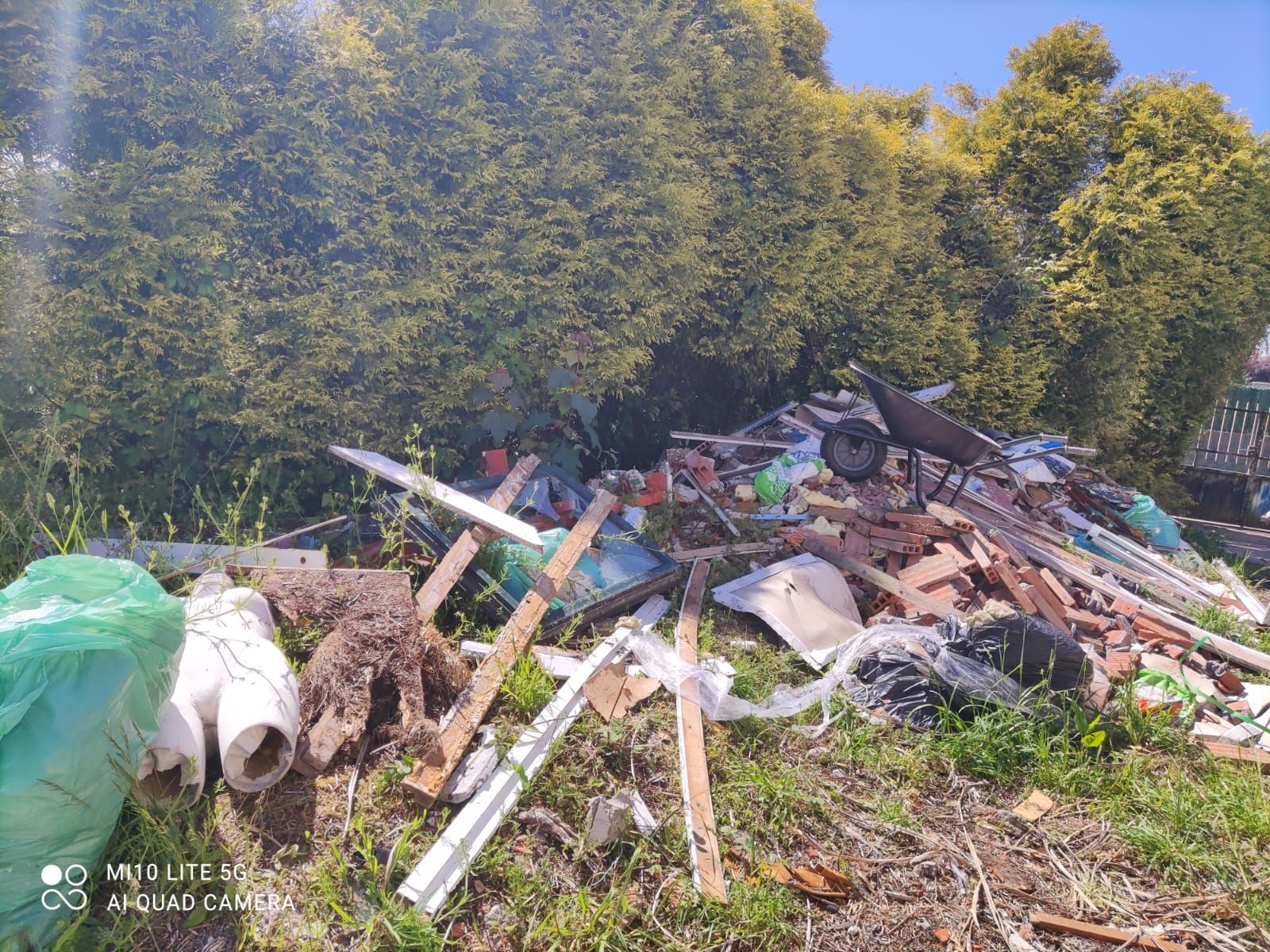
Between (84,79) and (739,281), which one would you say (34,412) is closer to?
(84,79)

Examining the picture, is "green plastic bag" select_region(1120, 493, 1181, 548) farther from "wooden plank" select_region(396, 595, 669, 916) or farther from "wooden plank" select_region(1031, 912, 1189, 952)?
"wooden plank" select_region(396, 595, 669, 916)

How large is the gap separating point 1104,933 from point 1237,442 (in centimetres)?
1234

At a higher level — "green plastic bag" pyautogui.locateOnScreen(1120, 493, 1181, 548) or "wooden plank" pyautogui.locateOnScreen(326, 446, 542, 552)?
"green plastic bag" pyautogui.locateOnScreen(1120, 493, 1181, 548)

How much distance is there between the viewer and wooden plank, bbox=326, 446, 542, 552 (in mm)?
3262

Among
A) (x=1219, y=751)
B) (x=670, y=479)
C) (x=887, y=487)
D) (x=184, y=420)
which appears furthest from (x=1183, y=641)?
(x=184, y=420)

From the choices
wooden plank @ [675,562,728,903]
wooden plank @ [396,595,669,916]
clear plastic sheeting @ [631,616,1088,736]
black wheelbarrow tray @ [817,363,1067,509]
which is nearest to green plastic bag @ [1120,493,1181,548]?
black wheelbarrow tray @ [817,363,1067,509]

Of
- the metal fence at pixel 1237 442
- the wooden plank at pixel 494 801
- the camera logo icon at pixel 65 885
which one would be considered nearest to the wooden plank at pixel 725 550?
the wooden plank at pixel 494 801

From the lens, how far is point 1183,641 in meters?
4.39

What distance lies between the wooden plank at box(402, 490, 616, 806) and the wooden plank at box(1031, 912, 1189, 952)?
6.74 ft

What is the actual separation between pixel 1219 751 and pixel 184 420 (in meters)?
5.34

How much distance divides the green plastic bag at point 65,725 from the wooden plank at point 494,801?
→ 0.86 m

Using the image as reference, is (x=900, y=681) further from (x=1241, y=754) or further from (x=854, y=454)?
(x=854, y=454)

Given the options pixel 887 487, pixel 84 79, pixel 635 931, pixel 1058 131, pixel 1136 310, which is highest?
pixel 1058 131

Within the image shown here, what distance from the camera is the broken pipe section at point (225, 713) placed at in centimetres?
222
